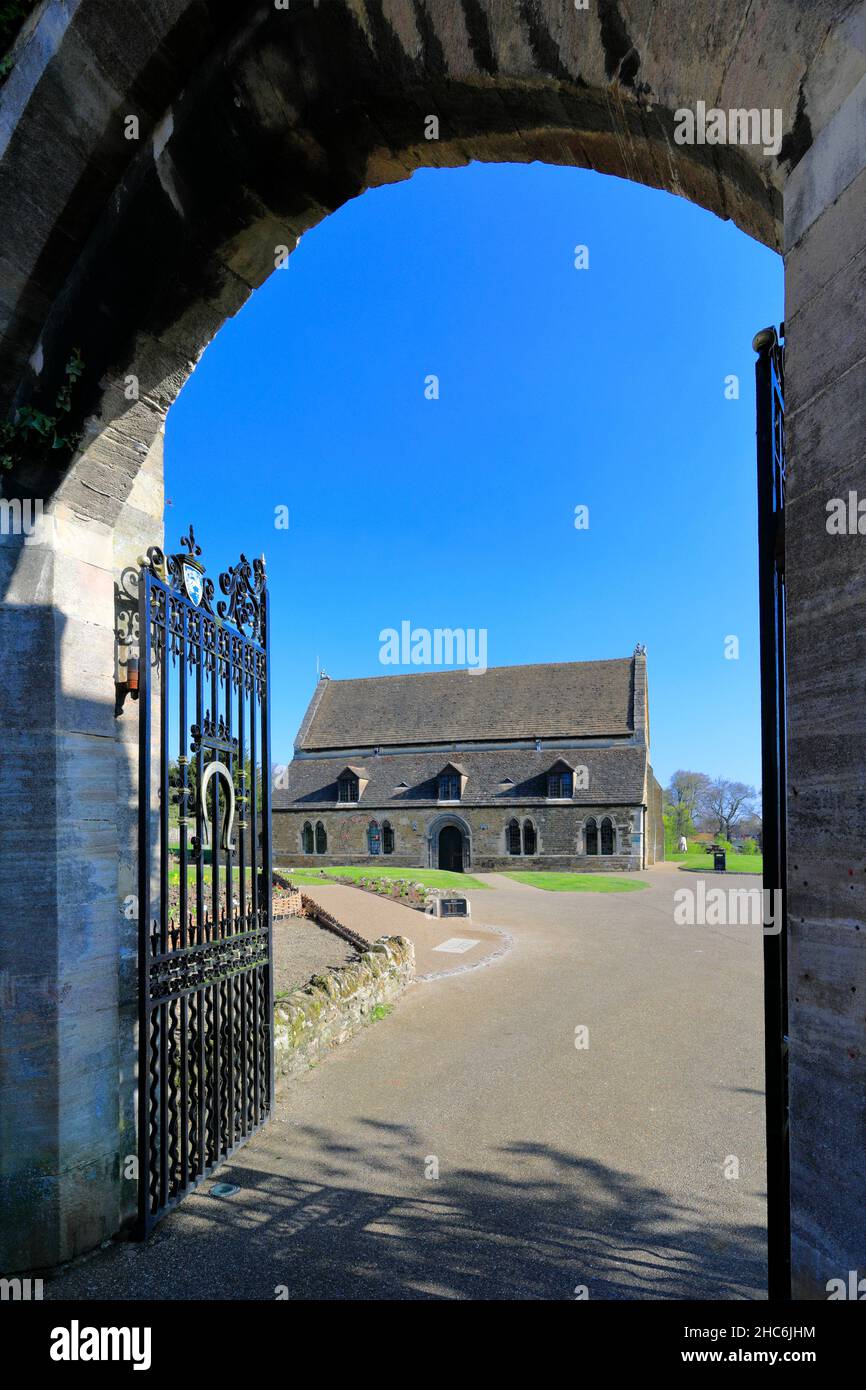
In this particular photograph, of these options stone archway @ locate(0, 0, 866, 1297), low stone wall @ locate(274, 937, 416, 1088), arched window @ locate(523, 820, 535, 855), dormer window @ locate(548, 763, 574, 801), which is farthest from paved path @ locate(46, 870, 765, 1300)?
arched window @ locate(523, 820, 535, 855)

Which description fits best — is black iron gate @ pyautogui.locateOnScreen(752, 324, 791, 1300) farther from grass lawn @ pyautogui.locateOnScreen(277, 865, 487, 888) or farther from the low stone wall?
grass lawn @ pyautogui.locateOnScreen(277, 865, 487, 888)

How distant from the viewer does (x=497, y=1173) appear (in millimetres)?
4895

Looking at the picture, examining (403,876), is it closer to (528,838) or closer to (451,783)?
(528,838)

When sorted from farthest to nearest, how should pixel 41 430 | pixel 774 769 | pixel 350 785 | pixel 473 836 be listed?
pixel 350 785 → pixel 473 836 → pixel 41 430 → pixel 774 769

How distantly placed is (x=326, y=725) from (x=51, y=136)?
135 feet

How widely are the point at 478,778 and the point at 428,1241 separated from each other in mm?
34524

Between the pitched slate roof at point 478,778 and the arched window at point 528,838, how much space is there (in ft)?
3.72

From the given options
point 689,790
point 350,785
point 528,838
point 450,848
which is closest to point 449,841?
point 450,848

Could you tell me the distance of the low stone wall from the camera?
6.74 meters

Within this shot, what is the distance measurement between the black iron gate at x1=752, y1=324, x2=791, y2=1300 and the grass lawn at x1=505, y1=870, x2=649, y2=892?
23.0 meters

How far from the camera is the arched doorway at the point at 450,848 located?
38.2 metres

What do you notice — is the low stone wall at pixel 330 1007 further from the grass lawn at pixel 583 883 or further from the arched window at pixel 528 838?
the arched window at pixel 528 838
